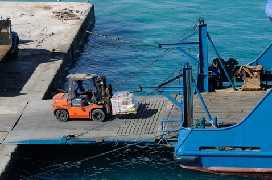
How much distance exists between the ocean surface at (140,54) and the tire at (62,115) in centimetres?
99

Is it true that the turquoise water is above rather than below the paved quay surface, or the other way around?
above

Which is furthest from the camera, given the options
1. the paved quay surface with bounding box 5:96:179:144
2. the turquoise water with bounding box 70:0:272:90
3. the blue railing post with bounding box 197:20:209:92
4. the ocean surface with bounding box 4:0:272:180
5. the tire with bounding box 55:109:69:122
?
the turquoise water with bounding box 70:0:272:90

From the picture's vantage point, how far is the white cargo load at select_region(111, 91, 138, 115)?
60.4ft

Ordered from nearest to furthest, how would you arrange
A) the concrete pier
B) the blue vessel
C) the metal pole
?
the blue vessel, the metal pole, the concrete pier

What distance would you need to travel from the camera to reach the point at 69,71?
2881 cm

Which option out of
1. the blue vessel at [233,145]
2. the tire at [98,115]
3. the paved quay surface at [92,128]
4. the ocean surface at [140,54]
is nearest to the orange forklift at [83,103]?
the tire at [98,115]

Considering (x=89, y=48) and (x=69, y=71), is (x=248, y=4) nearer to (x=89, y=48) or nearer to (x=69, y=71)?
(x=89, y=48)

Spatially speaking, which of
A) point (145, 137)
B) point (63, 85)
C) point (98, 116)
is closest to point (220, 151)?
point (145, 137)

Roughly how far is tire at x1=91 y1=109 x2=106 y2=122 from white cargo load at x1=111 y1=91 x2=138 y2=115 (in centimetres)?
36

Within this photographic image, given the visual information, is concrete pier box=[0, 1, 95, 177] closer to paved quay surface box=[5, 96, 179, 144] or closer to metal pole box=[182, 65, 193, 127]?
paved quay surface box=[5, 96, 179, 144]

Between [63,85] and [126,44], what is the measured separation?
7378 millimetres

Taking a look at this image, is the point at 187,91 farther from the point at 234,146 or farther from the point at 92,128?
the point at 92,128

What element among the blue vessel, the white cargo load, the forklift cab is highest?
the forklift cab

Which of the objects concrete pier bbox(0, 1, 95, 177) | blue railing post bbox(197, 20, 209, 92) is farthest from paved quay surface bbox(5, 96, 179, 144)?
blue railing post bbox(197, 20, 209, 92)
